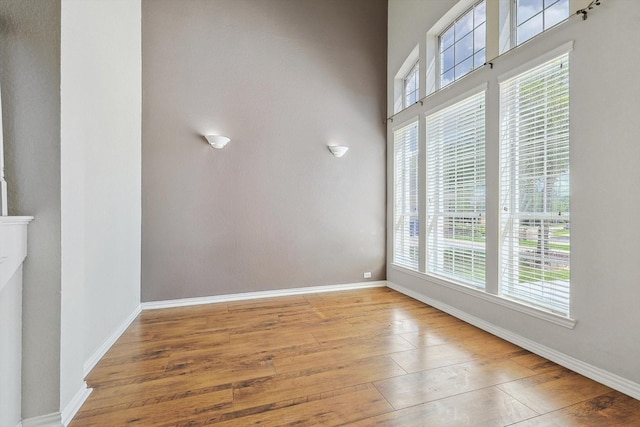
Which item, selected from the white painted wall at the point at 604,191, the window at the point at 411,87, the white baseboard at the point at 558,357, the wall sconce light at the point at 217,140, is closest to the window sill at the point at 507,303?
the white painted wall at the point at 604,191

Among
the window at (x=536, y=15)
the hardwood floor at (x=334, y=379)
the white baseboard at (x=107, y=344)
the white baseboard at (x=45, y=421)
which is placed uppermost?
the window at (x=536, y=15)

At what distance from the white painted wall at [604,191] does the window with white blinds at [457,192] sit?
31.5 inches

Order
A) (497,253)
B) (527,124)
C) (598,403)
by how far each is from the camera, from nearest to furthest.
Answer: (598,403) → (527,124) → (497,253)

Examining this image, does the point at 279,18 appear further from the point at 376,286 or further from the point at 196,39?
the point at 376,286

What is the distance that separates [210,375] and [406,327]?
1.87 metres

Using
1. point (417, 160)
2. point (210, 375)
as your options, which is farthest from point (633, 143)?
→ point (210, 375)

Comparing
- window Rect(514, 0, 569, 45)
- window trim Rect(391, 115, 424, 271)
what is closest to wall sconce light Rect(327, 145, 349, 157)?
window trim Rect(391, 115, 424, 271)

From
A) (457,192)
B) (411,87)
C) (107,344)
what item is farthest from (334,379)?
(411,87)

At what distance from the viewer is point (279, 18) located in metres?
3.93

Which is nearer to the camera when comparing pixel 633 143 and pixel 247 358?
pixel 633 143

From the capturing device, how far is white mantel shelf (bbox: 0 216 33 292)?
4.18 ft

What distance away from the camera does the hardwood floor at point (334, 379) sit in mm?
1597

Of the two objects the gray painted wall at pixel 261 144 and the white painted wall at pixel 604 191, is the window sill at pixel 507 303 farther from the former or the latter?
the gray painted wall at pixel 261 144

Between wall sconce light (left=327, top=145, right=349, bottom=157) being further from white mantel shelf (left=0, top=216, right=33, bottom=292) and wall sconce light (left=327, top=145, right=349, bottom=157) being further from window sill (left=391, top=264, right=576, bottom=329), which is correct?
white mantel shelf (left=0, top=216, right=33, bottom=292)
